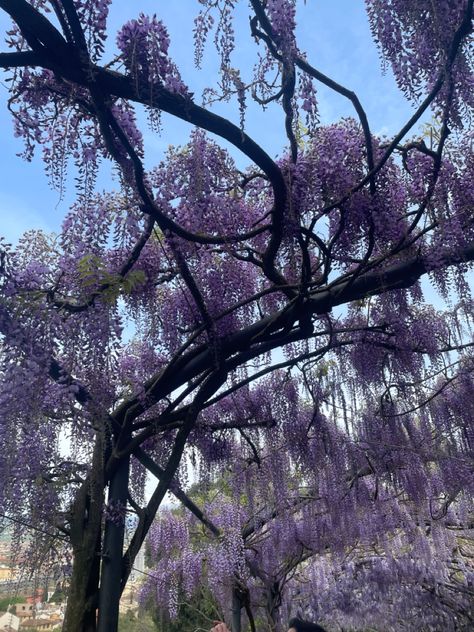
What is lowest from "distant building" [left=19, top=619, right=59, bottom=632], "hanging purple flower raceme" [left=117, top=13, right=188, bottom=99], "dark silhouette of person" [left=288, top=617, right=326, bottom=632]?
"dark silhouette of person" [left=288, top=617, right=326, bottom=632]

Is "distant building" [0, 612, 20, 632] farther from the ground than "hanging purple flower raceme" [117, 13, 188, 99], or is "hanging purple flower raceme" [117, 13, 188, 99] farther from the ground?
"hanging purple flower raceme" [117, 13, 188, 99]

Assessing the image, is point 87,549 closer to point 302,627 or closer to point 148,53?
point 302,627

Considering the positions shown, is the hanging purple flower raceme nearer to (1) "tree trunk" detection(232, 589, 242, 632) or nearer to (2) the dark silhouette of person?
(2) the dark silhouette of person

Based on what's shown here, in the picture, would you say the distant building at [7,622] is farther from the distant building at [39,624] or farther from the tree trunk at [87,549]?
the tree trunk at [87,549]

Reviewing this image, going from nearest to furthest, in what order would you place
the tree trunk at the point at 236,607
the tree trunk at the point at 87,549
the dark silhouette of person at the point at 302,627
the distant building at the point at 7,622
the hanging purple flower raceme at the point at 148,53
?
the hanging purple flower raceme at the point at 148,53, the dark silhouette of person at the point at 302,627, the tree trunk at the point at 87,549, the tree trunk at the point at 236,607, the distant building at the point at 7,622

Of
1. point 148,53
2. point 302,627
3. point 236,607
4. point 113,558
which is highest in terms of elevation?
point 148,53

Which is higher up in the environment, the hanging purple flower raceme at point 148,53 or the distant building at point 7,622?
the hanging purple flower raceme at point 148,53

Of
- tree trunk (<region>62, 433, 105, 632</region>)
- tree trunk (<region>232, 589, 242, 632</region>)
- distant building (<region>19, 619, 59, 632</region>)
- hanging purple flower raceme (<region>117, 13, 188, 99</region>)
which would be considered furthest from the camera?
distant building (<region>19, 619, 59, 632</region>)

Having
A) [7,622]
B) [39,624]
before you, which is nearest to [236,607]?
[7,622]

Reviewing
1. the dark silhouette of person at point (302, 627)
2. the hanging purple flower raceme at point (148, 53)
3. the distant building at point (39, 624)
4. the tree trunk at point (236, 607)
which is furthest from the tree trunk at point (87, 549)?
the distant building at point (39, 624)

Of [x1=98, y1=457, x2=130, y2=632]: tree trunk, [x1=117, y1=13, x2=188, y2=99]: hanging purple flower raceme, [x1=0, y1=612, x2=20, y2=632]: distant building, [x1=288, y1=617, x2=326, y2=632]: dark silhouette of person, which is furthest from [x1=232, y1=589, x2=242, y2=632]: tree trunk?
[x1=117, y1=13, x2=188, y2=99]: hanging purple flower raceme

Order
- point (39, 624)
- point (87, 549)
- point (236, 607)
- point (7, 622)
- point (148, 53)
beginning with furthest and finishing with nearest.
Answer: point (39, 624) < point (7, 622) < point (236, 607) < point (87, 549) < point (148, 53)

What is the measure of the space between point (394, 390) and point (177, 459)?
252 cm

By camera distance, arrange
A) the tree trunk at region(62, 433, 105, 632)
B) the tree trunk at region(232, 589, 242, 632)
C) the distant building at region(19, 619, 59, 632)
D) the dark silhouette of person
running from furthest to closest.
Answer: the distant building at region(19, 619, 59, 632), the tree trunk at region(232, 589, 242, 632), the tree trunk at region(62, 433, 105, 632), the dark silhouette of person
